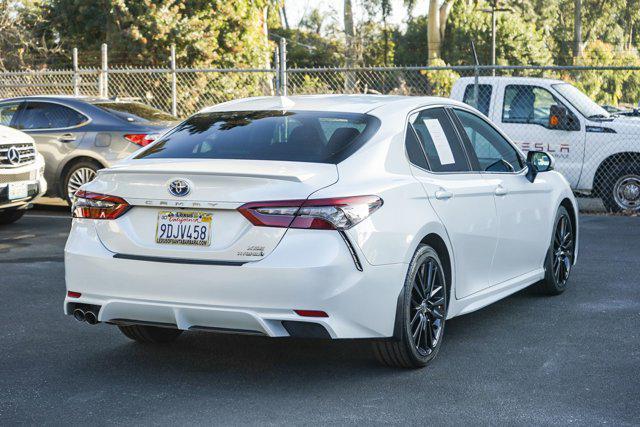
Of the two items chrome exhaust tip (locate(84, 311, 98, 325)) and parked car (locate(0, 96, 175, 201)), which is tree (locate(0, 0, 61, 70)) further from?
chrome exhaust tip (locate(84, 311, 98, 325))

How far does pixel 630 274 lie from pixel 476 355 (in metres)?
3.49

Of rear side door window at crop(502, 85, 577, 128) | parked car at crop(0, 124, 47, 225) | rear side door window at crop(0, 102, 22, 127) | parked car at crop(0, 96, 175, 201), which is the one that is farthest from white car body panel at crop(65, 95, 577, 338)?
rear side door window at crop(0, 102, 22, 127)

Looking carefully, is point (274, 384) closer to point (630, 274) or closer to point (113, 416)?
point (113, 416)

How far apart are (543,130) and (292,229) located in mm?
9930

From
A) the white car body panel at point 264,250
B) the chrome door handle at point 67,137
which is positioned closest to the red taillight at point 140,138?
the chrome door handle at point 67,137

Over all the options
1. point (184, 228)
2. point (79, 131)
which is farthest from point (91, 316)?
point (79, 131)

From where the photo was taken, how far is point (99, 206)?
576cm

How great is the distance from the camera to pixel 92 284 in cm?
569

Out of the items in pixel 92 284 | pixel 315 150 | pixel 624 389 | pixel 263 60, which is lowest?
pixel 624 389

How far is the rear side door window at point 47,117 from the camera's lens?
1449 centimetres

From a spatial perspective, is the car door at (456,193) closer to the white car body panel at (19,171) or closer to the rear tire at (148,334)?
the rear tire at (148,334)

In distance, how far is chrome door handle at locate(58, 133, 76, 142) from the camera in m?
14.3

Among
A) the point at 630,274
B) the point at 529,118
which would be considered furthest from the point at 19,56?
the point at 630,274

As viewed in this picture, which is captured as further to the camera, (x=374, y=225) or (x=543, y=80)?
(x=543, y=80)
